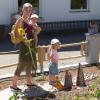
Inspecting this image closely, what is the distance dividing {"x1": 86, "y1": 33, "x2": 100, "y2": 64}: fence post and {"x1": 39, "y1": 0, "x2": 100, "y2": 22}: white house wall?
8.22 m

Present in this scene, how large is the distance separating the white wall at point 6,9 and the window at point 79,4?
3.19 m

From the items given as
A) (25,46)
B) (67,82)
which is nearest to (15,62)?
(67,82)

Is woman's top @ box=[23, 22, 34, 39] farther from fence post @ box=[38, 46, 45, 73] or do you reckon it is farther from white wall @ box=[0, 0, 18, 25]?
white wall @ box=[0, 0, 18, 25]

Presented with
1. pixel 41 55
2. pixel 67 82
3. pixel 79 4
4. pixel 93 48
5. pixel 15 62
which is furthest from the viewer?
pixel 79 4

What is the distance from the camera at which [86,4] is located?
70.5 ft

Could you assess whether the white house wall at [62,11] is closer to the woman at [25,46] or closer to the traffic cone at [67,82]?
the traffic cone at [67,82]

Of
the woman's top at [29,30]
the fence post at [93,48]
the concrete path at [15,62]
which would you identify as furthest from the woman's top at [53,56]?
the fence post at [93,48]

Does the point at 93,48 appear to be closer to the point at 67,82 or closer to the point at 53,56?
the point at 53,56

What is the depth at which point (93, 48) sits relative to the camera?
38.3ft

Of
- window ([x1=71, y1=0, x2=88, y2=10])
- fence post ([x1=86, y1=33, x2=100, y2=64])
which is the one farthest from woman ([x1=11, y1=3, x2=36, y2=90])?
window ([x1=71, y1=0, x2=88, y2=10])

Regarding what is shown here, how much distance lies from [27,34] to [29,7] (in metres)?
0.54

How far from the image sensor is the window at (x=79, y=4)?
21.0 meters

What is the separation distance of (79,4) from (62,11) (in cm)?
131

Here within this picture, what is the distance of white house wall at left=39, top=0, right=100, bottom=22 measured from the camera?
1983 centimetres
